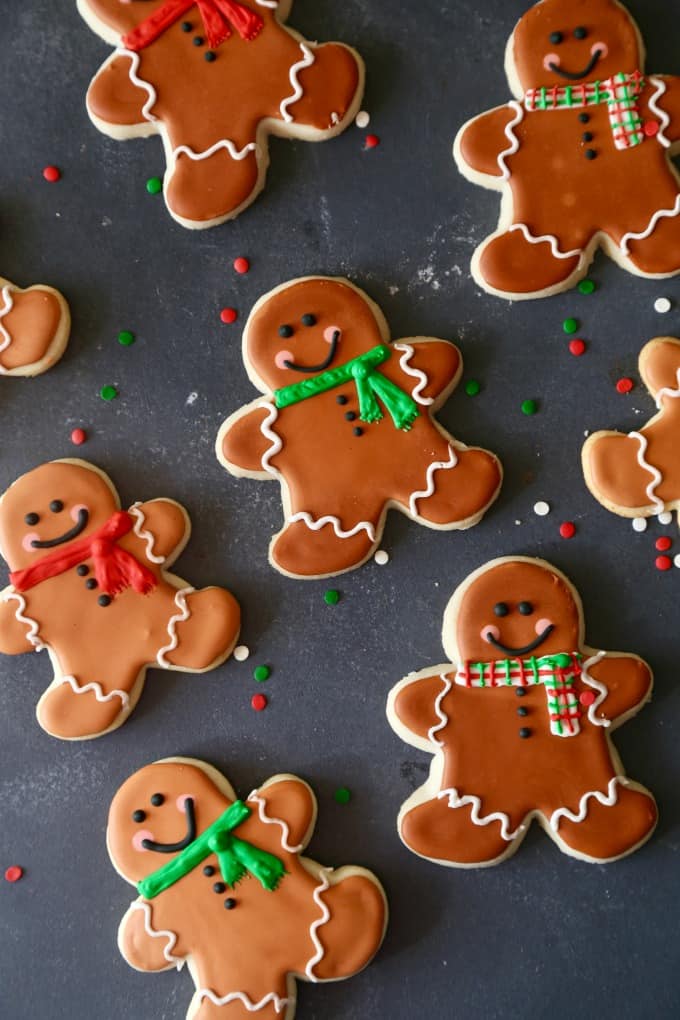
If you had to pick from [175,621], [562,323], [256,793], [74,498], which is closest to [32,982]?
[256,793]

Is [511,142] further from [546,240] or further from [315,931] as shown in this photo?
[315,931]

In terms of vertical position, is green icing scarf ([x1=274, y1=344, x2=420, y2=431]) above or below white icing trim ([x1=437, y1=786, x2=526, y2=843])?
above

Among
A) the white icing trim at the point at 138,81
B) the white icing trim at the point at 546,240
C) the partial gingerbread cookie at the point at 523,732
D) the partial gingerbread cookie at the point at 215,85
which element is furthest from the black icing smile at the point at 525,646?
the white icing trim at the point at 138,81

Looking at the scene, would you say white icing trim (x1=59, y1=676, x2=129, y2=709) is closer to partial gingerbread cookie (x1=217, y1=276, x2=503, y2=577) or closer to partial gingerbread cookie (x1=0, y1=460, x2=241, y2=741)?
partial gingerbread cookie (x1=0, y1=460, x2=241, y2=741)

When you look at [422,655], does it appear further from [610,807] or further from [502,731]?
[610,807]

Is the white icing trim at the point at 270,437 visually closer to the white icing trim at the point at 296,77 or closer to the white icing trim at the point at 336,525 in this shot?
the white icing trim at the point at 336,525

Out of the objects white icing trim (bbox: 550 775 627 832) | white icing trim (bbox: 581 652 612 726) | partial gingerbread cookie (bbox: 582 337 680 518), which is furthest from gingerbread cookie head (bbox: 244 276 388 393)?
white icing trim (bbox: 550 775 627 832)

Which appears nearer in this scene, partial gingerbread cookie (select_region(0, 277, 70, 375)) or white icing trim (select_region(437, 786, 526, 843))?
white icing trim (select_region(437, 786, 526, 843))
